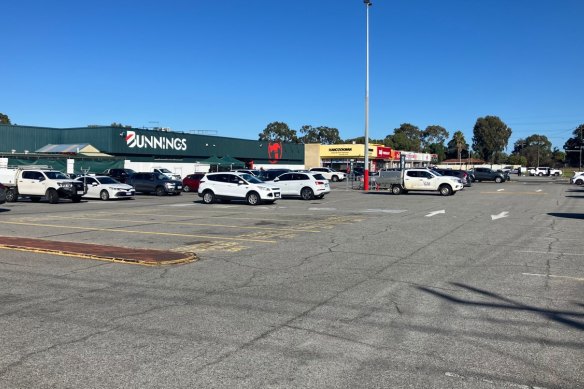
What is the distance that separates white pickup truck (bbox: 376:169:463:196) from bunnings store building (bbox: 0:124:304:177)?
21.9 meters

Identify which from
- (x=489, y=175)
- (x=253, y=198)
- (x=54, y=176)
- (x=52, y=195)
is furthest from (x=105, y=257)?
(x=489, y=175)

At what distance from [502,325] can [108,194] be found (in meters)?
28.2

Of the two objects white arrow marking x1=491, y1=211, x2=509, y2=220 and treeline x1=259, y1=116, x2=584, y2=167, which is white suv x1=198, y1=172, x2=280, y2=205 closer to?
white arrow marking x1=491, y1=211, x2=509, y2=220

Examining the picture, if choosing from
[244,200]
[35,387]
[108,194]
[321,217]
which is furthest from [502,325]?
[108,194]

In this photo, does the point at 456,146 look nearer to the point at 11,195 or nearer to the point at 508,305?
the point at 11,195

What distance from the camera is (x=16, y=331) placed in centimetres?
563

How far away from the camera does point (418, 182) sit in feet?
115

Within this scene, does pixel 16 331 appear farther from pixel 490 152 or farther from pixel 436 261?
pixel 490 152

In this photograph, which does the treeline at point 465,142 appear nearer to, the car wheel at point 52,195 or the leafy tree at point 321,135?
the leafy tree at point 321,135

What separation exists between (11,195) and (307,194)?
16125 mm

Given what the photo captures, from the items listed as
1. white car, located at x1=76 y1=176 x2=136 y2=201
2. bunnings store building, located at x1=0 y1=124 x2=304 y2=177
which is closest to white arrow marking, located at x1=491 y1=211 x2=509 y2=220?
white car, located at x1=76 y1=176 x2=136 y2=201

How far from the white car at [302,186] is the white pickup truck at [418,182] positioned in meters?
7.19

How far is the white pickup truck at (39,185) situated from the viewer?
2742 centimetres

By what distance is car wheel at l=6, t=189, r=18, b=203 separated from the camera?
28.2 metres
